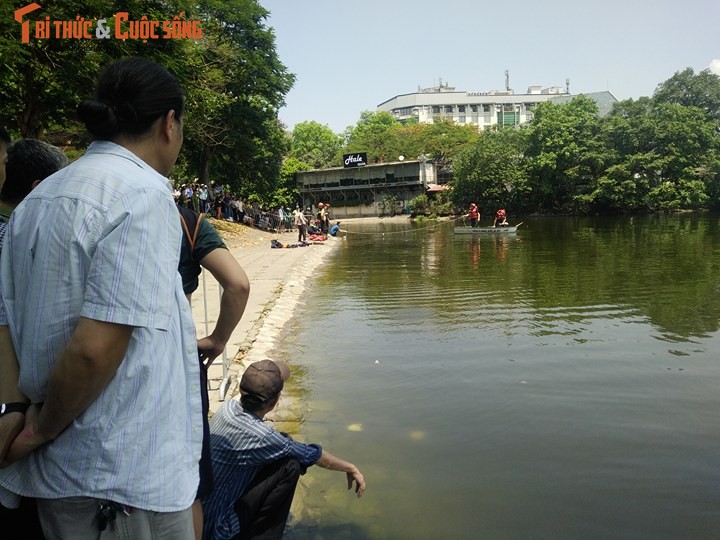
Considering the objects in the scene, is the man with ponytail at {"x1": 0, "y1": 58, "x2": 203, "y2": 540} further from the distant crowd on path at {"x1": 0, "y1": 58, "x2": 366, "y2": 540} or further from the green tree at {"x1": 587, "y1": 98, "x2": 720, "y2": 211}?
the green tree at {"x1": 587, "y1": 98, "x2": 720, "y2": 211}

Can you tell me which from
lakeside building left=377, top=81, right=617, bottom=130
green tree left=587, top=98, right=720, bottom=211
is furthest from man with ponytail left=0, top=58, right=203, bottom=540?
lakeside building left=377, top=81, right=617, bottom=130

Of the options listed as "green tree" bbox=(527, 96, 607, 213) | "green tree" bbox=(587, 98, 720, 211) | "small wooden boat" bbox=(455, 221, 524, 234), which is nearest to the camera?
"small wooden boat" bbox=(455, 221, 524, 234)

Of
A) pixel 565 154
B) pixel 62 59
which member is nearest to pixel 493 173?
pixel 565 154

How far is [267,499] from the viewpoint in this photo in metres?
2.88

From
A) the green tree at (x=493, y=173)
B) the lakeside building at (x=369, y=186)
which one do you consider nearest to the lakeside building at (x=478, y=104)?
the lakeside building at (x=369, y=186)

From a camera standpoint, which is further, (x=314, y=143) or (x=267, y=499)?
(x=314, y=143)

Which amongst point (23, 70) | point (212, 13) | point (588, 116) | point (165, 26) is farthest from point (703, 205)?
point (23, 70)

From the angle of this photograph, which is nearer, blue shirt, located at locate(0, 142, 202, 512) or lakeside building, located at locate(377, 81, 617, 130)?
→ blue shirt, located at locate(0, 142, 202, 512)

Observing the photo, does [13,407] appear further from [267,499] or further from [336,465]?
[336,465]

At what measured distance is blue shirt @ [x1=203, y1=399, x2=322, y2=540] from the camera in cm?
275

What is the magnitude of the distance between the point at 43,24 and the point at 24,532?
41.7 feet

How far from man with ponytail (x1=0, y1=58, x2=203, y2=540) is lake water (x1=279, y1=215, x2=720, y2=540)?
7.62 ft

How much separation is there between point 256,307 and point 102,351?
8869mm

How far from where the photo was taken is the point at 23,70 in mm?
13430
